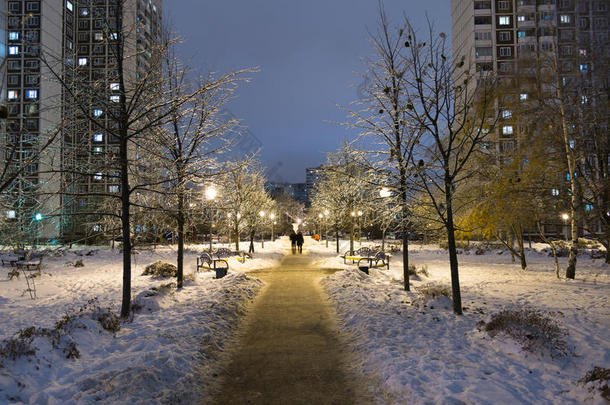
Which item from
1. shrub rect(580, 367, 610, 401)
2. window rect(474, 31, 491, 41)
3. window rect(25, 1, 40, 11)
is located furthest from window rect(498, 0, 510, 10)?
window rect(25, 1, 40, 11)

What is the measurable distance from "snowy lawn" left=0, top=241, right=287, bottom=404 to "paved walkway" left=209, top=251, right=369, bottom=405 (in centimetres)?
44

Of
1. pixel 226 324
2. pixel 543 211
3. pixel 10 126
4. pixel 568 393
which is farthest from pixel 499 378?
pixel 543 211

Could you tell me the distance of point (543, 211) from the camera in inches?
536

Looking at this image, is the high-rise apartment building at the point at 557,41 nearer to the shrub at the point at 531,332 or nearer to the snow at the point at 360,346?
the shrub at the point at 531,332

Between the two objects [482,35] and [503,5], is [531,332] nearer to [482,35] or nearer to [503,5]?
[482,35]

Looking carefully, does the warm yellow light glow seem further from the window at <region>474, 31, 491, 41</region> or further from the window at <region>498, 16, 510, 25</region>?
the window at <region>498, 16, 510, 25</region>

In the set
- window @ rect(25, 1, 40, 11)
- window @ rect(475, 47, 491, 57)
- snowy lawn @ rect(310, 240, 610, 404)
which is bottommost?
snowy lawn @ rect(310, 240, 610, 404)

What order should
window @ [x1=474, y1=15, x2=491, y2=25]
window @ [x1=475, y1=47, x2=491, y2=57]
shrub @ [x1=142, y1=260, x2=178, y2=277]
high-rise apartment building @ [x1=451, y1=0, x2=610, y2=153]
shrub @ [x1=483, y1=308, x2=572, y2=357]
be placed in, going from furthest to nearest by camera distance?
window @ [x1=475, y1=47, x2=491, y2=57]
window @ [x1=474, y1=15, x2=491, y2=25]
shrub @ [x1=142, y1=260, x2=178, y2=277]
high-rise apartment building @ [x1=451, y1=0, x2=610, y2=153]
shrub @ [x1=483, y1=308, x2=572, y2=357]

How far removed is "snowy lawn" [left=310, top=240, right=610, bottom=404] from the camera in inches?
178

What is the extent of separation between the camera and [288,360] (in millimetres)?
5781

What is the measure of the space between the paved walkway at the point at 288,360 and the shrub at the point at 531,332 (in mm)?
2975

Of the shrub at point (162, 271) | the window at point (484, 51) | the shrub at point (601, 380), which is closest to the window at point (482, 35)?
the window at point (484, 51)

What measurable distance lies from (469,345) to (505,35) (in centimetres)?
6130

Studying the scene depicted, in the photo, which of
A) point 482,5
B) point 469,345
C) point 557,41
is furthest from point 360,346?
point 482,5
